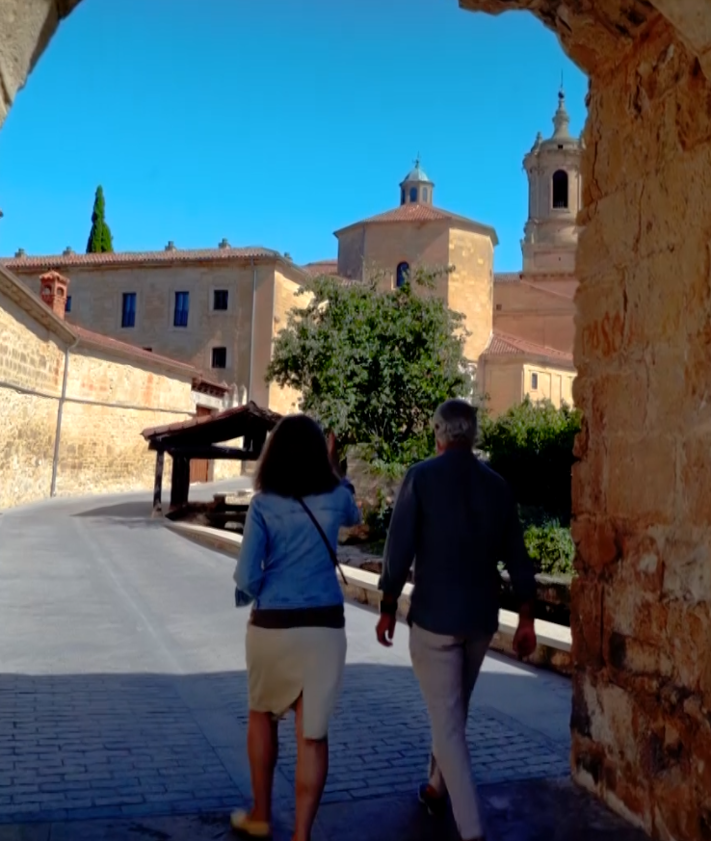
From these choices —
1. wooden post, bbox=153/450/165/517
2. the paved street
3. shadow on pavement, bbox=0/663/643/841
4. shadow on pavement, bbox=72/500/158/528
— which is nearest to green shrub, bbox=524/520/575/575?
the paved street

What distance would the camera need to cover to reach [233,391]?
119 ft

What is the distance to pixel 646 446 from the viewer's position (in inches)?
126

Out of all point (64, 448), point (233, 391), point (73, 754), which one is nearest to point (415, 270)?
point (64, 448)

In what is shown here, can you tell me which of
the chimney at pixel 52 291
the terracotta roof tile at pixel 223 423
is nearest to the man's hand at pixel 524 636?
the terracotta roof tile at pixel 223 423

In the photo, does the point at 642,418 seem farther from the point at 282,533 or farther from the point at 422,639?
the point at 282,533

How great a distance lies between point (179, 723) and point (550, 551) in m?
7.35

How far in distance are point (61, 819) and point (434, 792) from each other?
142 cm

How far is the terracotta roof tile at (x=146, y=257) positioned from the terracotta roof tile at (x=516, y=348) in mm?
11683

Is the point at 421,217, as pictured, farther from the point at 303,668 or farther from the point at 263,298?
the point at 303,668

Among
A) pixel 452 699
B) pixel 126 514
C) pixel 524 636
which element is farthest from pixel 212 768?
pixel 126 514

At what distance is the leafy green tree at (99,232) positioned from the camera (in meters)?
44.2

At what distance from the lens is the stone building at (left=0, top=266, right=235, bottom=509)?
842 inches

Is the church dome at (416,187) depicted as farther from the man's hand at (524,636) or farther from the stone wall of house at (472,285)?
the man's hand at (524,636)

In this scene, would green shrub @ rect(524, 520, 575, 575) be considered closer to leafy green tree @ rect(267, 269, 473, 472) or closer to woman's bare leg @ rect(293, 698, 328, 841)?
leafy green tree @ rect(267, 269, 473, 472)
